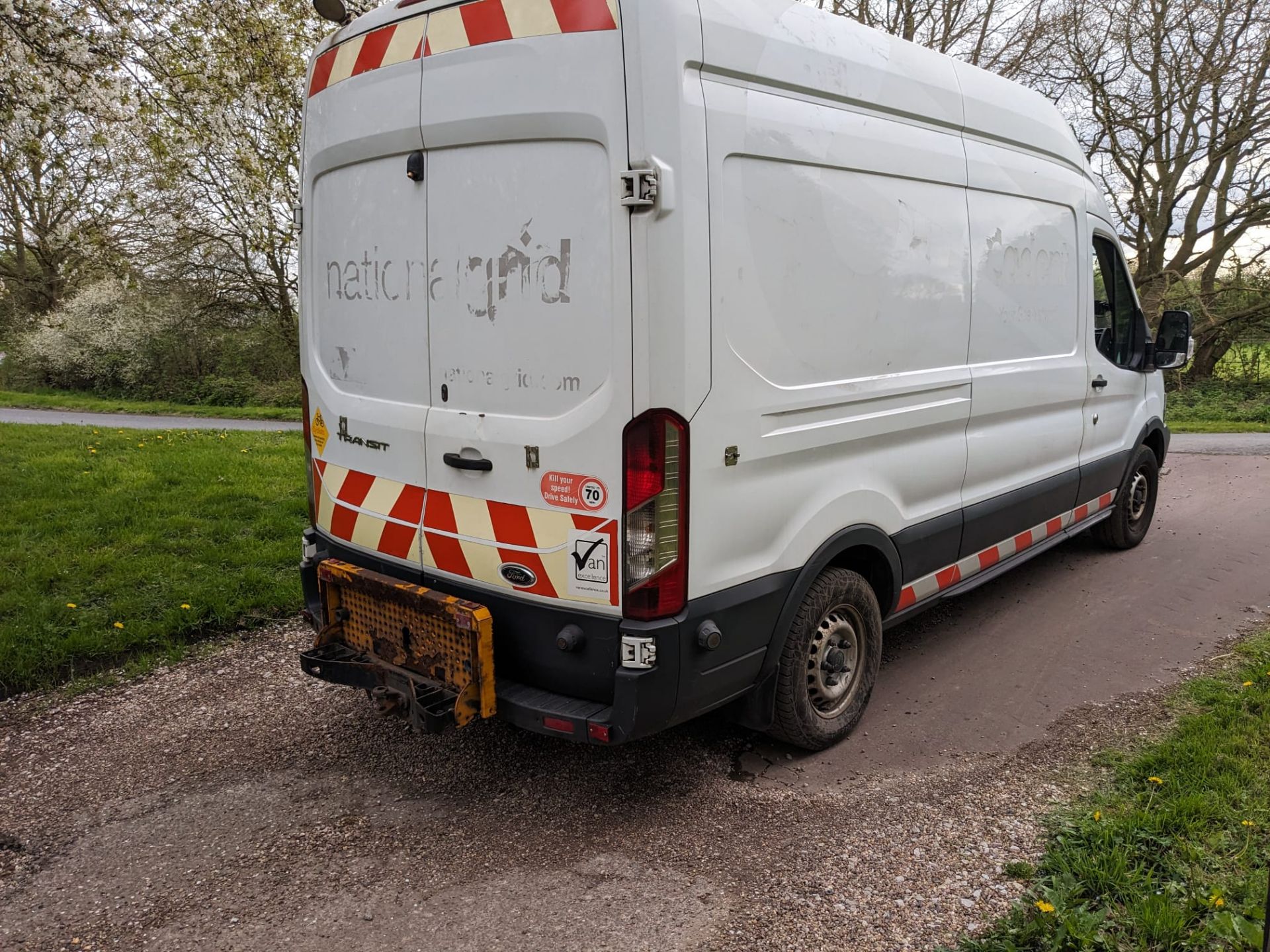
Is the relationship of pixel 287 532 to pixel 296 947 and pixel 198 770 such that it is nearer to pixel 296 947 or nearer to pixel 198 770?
pixel 198 770

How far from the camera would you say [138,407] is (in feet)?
55.5

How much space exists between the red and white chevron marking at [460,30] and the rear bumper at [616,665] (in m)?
1.78

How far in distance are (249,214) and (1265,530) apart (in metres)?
12.0

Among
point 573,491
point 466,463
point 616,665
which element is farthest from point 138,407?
point 616,665

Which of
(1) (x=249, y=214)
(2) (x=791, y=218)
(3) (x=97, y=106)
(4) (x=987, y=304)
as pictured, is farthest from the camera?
(1) (x=249, y=214)

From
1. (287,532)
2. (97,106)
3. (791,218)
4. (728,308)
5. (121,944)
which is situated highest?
(97,106)

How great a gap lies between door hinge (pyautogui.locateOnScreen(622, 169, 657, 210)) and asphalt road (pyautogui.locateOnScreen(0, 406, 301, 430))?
10.9 m

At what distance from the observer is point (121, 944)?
2.59 meters

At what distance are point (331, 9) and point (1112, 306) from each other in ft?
15.5

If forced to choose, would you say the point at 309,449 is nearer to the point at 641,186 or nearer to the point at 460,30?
the point at 460,30

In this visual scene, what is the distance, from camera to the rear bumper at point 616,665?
290cm

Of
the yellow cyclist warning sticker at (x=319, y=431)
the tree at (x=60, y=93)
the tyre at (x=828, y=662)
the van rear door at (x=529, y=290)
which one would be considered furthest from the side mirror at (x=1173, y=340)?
the tree at (x=60, y=93)

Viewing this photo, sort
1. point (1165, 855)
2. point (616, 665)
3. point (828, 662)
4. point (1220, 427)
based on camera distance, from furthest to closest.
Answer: point (1220, 427) → point (828, 662) → point (616, 665) → point (1165, 855)

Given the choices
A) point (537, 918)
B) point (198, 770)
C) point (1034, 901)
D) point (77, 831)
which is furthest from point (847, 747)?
point (77, 831)
